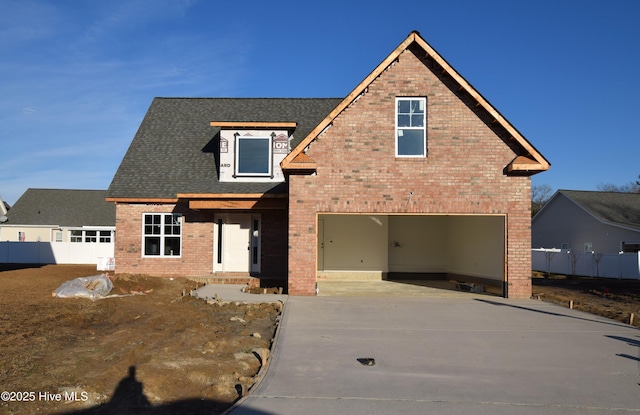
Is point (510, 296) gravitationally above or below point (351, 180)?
below

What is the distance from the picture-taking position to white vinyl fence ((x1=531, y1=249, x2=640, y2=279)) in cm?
2525

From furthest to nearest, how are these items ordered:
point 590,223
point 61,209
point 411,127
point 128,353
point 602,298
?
point 61,209
point 590,223
point 602,298
point 411,127
point 128,353

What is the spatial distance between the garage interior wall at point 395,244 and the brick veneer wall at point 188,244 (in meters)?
2.65

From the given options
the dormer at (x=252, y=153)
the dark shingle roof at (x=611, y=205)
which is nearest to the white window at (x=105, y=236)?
the dormer at (x=252, y=153)

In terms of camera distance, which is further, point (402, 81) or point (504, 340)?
point (402, 81)

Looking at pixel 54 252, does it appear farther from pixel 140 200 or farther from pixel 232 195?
pixel 232 195

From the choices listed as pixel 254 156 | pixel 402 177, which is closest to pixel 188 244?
pixel 254 156

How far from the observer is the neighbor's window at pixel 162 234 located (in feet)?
58.5

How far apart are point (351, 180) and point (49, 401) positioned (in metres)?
9.86

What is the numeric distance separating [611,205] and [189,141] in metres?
28.4

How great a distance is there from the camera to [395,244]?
2044 cm

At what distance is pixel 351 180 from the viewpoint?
46.0 ft

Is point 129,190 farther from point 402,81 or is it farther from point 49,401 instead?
point 49,401

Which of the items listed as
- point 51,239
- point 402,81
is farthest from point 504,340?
point 51,239
